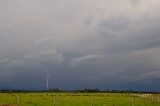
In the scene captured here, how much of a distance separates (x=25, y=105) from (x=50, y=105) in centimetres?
417

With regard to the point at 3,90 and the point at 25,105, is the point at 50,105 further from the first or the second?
the point at 3,90

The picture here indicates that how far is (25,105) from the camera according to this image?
2222 inches

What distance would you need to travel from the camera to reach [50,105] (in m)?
57.9

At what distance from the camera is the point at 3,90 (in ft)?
647

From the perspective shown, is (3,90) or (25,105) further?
(3,90)

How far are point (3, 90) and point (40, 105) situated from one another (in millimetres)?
Result: 144985

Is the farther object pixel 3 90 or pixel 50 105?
pixel 3 90

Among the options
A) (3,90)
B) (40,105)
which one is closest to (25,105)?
(40,105)

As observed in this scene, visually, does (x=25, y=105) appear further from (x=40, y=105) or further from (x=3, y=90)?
(x=3, y=90)

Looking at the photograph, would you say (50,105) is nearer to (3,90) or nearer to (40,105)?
(40,105)

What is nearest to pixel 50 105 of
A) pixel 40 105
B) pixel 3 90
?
pixel 40 105

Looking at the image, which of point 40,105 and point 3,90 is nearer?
point 40,105
